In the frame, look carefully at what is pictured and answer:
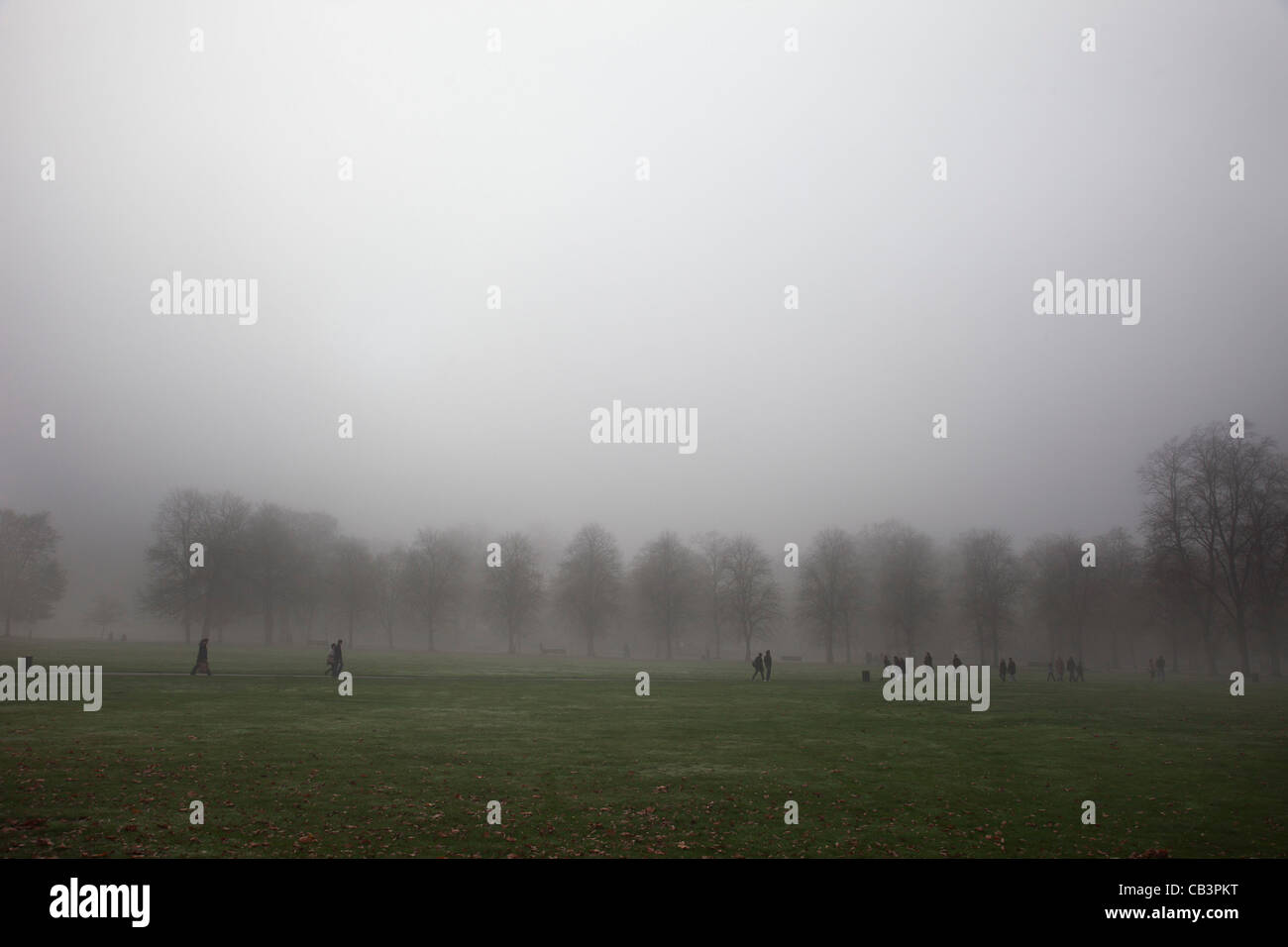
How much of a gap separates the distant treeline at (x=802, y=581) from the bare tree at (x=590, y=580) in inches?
11.1

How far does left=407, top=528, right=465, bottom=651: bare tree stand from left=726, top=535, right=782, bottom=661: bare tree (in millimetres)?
41325

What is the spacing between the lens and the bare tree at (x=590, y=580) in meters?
110

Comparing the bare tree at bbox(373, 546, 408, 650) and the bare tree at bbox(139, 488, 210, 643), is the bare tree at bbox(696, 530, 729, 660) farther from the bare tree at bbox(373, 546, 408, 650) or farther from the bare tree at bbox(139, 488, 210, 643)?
the bare tree at bbox(139, 488, 210, 643)

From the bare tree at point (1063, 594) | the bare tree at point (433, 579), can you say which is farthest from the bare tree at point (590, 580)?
the bare tree at point (1063, 594)

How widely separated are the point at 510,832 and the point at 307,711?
21315 millimetres

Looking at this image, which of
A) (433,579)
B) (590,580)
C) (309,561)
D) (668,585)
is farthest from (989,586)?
(309,561)

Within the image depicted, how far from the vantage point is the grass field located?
15.9 meters

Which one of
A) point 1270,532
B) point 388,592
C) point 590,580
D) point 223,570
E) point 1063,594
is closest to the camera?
point 1270,532

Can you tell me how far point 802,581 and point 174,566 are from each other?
81497 mm

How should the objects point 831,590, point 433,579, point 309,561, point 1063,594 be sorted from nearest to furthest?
point 1063,594, point 831,590, point 309,561, point 433,579

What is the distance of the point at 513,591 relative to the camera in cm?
10881

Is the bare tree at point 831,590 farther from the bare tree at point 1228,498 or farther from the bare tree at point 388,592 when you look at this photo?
the bare tree at point 388,592

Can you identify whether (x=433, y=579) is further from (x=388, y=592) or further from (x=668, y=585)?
(x=668, y=585)
